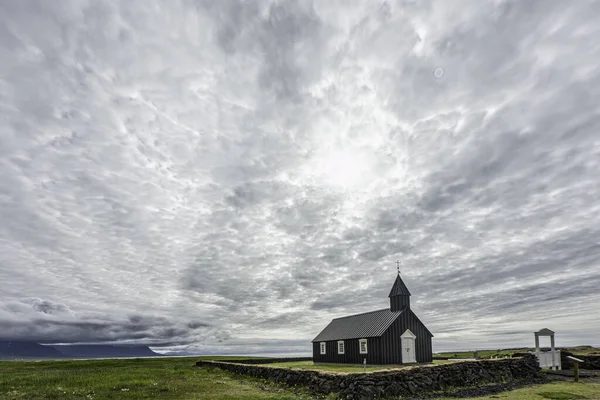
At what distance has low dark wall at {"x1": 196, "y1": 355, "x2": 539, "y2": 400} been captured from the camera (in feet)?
81.5

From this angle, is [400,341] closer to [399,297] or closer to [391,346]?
[391,346]

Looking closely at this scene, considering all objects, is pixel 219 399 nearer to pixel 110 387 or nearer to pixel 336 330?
pixel 110 387

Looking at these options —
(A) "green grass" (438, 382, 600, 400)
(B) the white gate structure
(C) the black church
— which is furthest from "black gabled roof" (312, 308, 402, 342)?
(B) the white gate structure

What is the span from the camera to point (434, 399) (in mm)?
24953

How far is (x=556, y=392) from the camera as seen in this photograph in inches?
1062

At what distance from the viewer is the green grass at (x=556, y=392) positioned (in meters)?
24.8

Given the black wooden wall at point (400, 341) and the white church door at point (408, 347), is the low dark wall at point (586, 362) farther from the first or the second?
the white church door at point (408, 347)

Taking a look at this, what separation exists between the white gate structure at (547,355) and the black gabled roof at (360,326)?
15.1 m

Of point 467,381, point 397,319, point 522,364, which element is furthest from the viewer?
point 397,319

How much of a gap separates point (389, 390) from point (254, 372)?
1863 cm

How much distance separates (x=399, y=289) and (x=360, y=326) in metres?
6.29

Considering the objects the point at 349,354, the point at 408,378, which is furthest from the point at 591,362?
the point at 408,378

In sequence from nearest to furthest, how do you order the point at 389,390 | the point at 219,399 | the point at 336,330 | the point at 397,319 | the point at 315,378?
the point at 219,399 < the point at 389,390 < the point at 315,378 < the point at 397,319 < the point at 336,330

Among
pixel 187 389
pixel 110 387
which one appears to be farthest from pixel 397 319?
pixel 110 387
